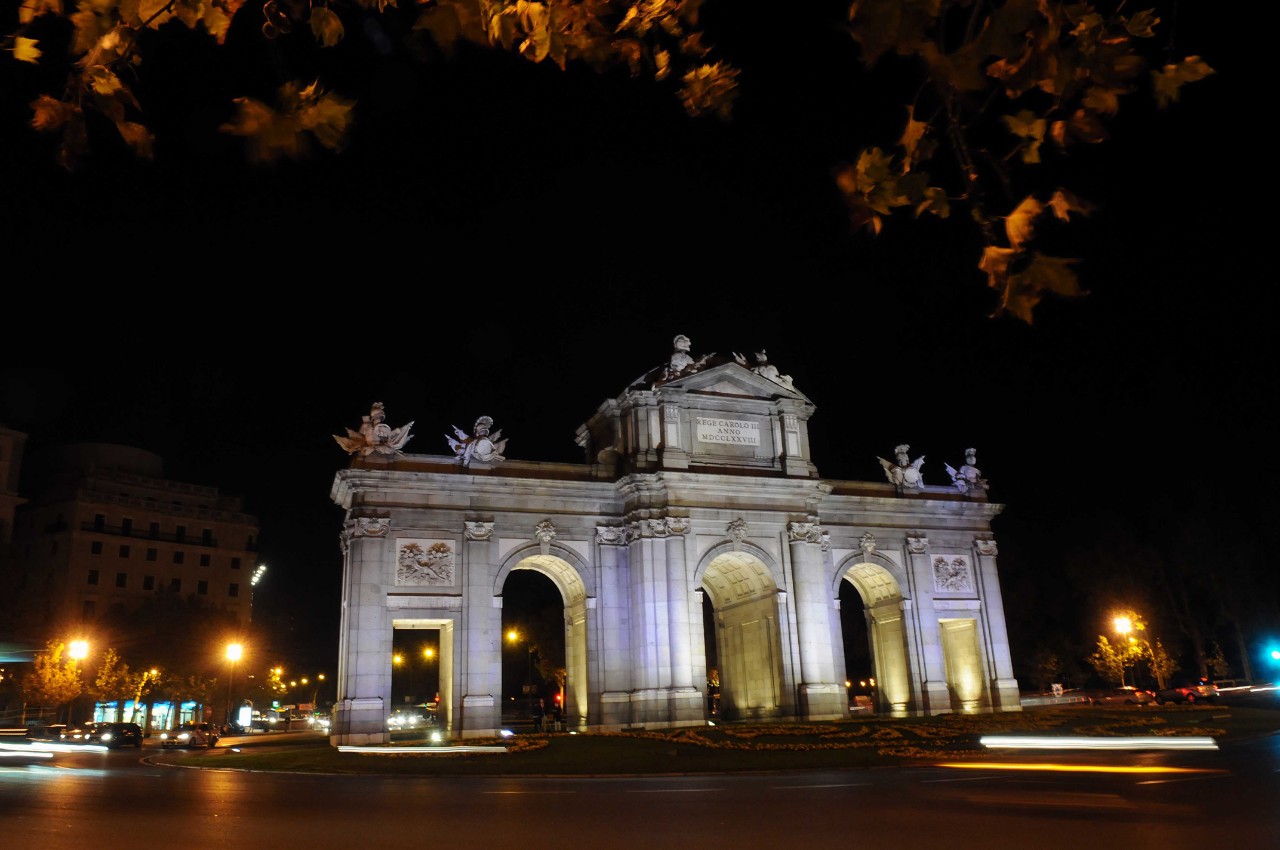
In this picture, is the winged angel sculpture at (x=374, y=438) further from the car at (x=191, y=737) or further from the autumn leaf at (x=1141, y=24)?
the autumn leaf at (x=1141, y=24)

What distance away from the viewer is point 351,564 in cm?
4116

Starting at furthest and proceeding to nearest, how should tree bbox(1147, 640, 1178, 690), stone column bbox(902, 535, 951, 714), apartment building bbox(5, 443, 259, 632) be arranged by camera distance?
1. apartment building bbox(5, 443, 259, 632)
2. tree bbox(1147, 640, 1178, 690)
3. stone column bbox(902, 535, 951, 714)

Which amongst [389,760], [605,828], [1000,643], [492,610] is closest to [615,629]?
[492,610]

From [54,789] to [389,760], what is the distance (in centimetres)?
1107

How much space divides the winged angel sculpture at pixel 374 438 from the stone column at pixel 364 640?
3.24 m

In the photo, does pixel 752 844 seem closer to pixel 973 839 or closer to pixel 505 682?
pixel 973 839

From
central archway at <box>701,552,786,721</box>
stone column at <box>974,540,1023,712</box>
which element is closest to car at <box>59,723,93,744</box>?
central archway at <box>701,552,786,721</box>

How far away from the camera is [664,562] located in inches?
1683

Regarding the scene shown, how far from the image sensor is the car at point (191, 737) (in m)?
49.7

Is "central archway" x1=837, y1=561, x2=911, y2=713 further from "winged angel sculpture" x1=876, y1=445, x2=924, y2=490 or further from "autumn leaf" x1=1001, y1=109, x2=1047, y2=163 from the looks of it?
"autumn leaf" x1=1001, y1=109, x2=1047, y2=163

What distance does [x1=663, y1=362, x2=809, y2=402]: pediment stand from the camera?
4650 centimetres

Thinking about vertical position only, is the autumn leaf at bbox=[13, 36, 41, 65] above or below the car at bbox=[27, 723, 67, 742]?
above

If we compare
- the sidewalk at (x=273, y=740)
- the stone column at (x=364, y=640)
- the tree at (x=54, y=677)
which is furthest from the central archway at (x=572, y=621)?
the tree at (x=54, y=677)

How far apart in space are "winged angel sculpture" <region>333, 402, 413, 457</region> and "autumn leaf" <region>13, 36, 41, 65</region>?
3793 cm
